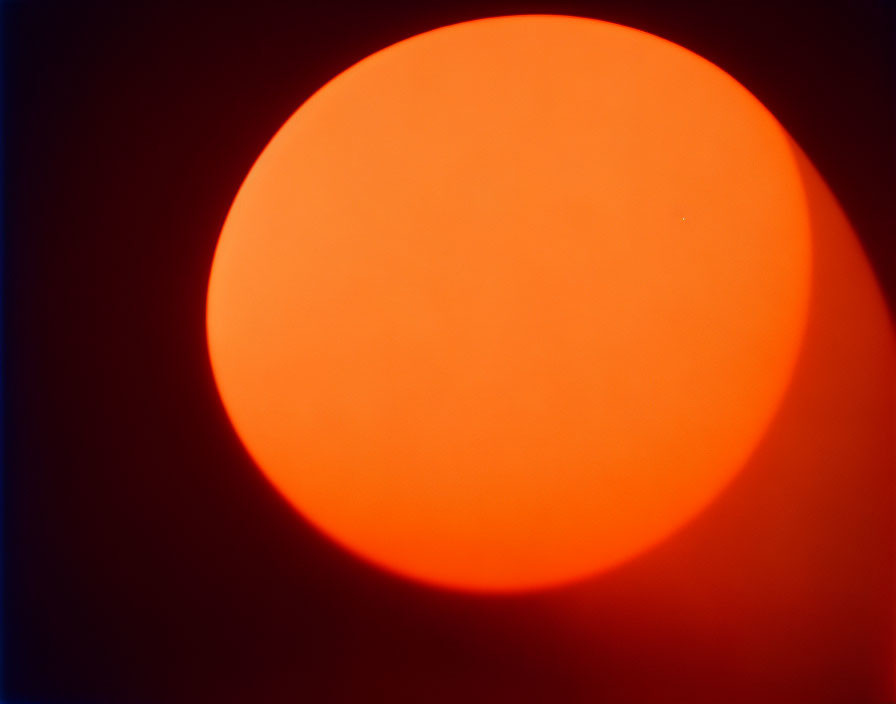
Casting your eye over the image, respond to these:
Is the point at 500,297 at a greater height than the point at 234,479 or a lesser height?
greater

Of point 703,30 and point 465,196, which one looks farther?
point 465,196

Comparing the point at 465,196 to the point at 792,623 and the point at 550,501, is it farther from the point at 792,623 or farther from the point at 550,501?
the point at 792,623

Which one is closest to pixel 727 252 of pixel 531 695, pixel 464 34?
pixel 464 34
